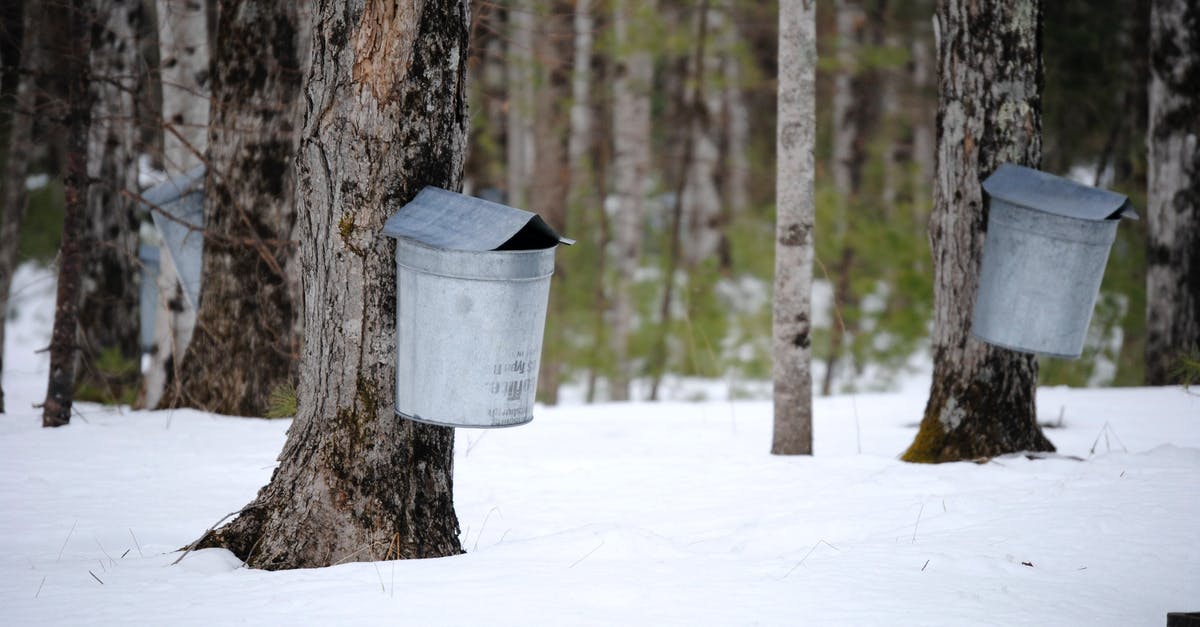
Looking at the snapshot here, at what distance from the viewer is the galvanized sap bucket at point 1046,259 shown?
4.10m

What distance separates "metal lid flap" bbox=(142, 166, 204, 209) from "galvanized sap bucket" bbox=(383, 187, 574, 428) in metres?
3.15

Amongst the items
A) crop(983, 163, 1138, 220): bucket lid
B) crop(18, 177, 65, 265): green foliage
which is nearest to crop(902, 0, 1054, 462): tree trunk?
crop(983, 163, 1138, 220): bucket lid

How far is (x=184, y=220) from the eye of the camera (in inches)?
217

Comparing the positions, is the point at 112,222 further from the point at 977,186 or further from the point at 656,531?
the point at 977,186

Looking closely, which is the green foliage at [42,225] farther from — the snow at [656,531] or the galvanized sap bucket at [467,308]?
the galvanized sap bucket at [467,308]

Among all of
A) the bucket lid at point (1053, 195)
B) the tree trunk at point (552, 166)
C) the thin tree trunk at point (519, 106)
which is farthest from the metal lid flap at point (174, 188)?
the thin tree trunk at point (519, 106)

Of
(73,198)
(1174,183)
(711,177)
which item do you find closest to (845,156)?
(711,177)

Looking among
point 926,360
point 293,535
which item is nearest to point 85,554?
point 293,535

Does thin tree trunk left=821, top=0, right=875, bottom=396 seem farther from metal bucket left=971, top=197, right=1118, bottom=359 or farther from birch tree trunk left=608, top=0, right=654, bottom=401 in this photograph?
metal bucket left=971, top=197, right=1118, bottom=359

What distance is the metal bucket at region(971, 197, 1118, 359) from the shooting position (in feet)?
13.5

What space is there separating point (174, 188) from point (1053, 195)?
4313 millimetres

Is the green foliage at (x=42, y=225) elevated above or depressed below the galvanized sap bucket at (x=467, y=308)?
below

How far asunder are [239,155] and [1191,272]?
19.9ft

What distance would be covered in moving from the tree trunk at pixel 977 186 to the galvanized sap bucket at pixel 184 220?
3.82m
